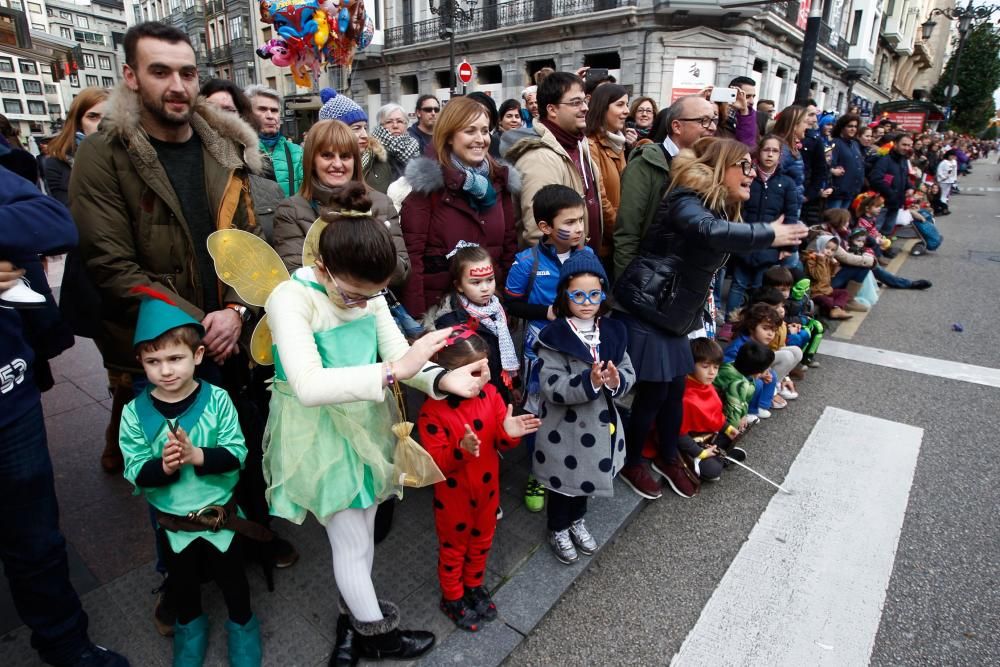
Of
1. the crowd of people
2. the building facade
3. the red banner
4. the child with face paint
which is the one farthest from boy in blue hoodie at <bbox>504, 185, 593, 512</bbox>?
the red banner

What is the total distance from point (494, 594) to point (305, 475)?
3.66 ft

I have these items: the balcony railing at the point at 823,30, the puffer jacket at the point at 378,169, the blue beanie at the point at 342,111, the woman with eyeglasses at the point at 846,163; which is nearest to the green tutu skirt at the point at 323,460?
the puffer jacket at the point at 378,169

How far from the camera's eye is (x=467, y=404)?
85.5 inches

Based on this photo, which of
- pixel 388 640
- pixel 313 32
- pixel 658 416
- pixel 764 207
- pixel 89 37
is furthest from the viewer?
pixel 89 37

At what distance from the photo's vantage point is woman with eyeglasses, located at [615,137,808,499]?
2.78 meters

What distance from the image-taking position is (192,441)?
197cm

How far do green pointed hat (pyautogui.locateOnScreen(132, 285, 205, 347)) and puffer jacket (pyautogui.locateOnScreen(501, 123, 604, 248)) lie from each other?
2028 mm

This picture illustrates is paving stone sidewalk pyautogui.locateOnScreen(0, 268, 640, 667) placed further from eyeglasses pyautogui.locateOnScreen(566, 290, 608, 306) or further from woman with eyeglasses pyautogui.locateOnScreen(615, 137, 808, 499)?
eyeglasses pyautogui.locateOnScreen(566, 290, 608, 306)

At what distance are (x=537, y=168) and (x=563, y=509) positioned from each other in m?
2.05

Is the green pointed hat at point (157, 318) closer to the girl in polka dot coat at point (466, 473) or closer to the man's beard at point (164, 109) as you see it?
the man's beard at point (164, 109)

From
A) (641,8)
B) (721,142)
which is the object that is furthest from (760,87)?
(721,142)

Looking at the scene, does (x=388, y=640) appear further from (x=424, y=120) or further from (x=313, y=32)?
(x=313, y=32)

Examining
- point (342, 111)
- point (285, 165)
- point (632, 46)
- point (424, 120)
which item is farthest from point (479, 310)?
point (632, 46)

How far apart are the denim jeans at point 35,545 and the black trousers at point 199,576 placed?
312mm
